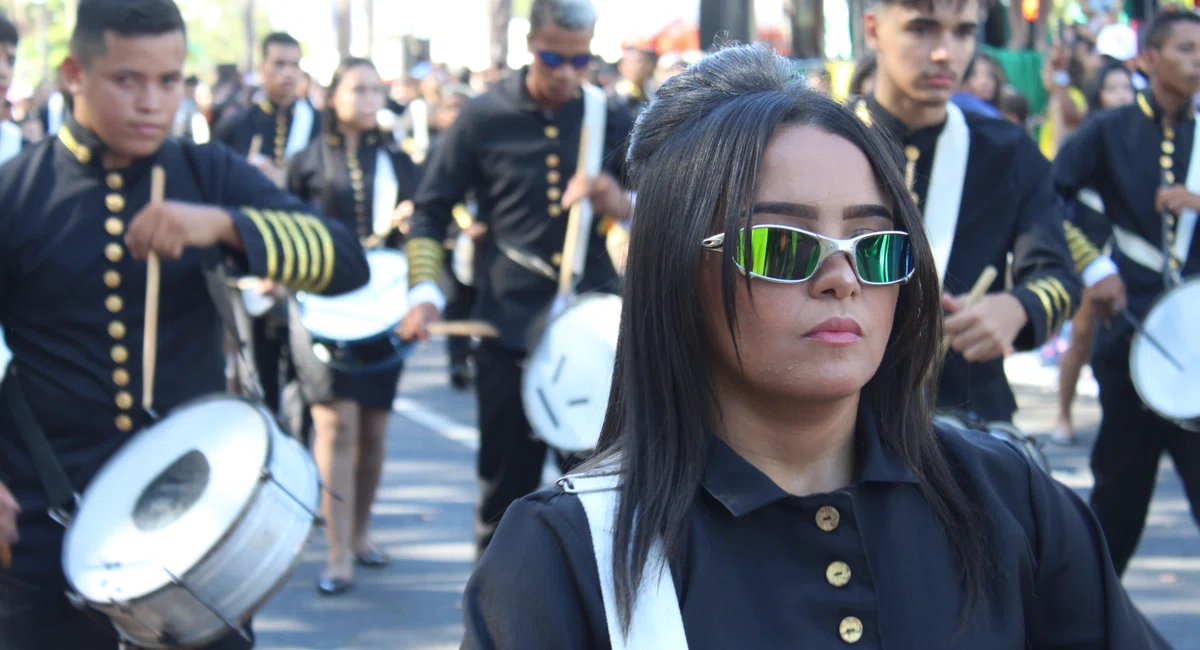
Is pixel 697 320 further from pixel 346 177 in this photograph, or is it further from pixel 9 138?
pixel 9 138

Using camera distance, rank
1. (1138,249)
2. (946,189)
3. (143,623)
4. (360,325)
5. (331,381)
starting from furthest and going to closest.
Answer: (331,381) < (360,325) < (1138,249) < (946,189) < (143,623)

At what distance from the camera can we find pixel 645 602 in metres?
1.77

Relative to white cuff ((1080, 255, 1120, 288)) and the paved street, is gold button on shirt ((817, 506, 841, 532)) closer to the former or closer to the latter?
white cuff ((1080, 255, 1120, 288))

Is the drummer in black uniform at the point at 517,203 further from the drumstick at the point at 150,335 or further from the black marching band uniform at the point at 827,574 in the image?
the black marching band uniform at the point at 827,574

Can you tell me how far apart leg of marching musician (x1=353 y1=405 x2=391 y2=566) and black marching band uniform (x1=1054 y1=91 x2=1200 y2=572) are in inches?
118

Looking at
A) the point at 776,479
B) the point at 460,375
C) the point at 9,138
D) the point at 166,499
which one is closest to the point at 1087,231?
the point at 166,499

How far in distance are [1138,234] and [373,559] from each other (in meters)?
3.48

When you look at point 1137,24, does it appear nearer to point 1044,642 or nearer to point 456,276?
point 456,276

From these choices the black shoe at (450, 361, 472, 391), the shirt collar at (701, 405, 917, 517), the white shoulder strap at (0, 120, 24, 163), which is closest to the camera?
the shirt collar at (701, 405, 917, 517)

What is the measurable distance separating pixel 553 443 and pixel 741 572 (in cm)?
342

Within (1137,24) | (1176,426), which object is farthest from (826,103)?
(1137,24)

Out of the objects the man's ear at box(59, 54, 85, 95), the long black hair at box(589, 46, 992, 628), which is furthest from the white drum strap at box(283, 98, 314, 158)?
the long black hair at box(589, 46, 992, 628)

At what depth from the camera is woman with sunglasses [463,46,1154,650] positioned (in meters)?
1.81

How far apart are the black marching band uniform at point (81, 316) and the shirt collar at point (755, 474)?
2286 mm
